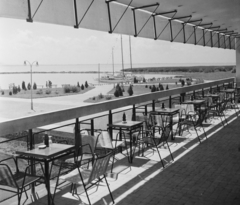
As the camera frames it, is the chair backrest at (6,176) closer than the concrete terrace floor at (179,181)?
Yes

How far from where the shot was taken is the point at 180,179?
388 cm

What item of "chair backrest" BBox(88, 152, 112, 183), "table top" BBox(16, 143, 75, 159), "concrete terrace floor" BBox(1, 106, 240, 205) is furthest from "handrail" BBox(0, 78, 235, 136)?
"chair backrest" BBox(88, 152, 112, 183)

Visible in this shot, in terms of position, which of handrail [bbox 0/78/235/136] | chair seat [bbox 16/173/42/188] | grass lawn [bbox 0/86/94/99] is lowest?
grass lawn [bbox 0/86/94/99]

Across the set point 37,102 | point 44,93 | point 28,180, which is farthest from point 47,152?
point 44,93

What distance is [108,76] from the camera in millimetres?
119625

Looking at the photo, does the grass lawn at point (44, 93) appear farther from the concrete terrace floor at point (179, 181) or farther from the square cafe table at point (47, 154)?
the square cafe table at point (47, 154)

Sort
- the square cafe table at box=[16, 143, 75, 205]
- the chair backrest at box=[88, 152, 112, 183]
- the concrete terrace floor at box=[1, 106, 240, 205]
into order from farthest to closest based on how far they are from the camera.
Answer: the concrete terrace floor at box=[1, 106, 240, 205] → the square cafe table at box=[16, 143, 75, 205] → the chair backrest at box=[88, 152, 112, 183]

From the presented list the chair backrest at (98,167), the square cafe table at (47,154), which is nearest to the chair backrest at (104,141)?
the square cafe table at (47,154)

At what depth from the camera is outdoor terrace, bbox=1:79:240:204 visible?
3283 mm

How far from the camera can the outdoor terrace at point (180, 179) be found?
3283 mm

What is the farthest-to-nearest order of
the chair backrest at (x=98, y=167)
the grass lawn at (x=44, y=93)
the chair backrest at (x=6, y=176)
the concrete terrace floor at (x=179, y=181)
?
1. the grass lawn at (x=44, y=93)
2. the concrete terrace floor at (x=179, y=181)
3. the chair backrest at (x=98, y=167)
4. the chair backrest at (x=6, y=176)

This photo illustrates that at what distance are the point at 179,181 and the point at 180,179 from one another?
0.08m

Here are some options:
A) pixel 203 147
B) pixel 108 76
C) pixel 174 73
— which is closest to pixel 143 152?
pixel 203 147

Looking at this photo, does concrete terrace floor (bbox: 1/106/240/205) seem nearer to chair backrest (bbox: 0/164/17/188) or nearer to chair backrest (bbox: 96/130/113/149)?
chair backrest (bbox: 96/130/113/149)
